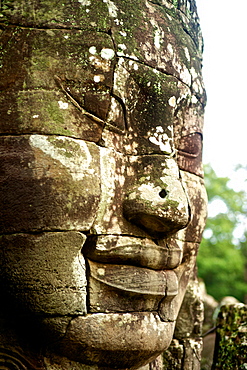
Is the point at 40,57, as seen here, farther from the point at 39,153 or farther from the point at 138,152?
the point at 138,152

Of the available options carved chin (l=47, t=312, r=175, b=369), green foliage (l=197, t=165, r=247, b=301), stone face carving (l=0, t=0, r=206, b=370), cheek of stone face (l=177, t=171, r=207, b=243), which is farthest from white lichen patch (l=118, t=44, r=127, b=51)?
green foliage (l=197, t=165, r=247, b=301)

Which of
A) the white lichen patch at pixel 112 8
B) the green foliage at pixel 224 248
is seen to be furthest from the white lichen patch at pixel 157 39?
the green foliage at pixel 224 248

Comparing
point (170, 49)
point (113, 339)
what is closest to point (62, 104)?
point (170, 49)

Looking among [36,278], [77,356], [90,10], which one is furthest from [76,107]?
[77,356]

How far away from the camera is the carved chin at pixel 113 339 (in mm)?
2635

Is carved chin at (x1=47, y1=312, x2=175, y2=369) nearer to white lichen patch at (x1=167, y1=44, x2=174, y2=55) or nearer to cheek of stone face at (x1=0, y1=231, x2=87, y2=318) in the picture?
cheek of stone face at (x1=0, y1=231, x2=87, y2=318)

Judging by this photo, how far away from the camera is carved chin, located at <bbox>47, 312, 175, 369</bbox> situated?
8.64ft

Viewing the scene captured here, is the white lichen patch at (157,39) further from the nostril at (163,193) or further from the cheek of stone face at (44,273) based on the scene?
the cheek of stone face at (44,273)

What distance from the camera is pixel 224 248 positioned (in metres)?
24.5

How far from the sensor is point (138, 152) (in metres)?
2.94

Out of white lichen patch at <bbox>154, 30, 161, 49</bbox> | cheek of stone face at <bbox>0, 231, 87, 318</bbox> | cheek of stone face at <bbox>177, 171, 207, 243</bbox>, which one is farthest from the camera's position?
cheek of stone face at <bbox>177, 171, 207, 243</bbox>

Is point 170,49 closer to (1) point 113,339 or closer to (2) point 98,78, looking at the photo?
(2) point 98,78

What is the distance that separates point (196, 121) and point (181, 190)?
0.74 metres

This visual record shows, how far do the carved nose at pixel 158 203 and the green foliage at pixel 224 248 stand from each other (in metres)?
20.4
